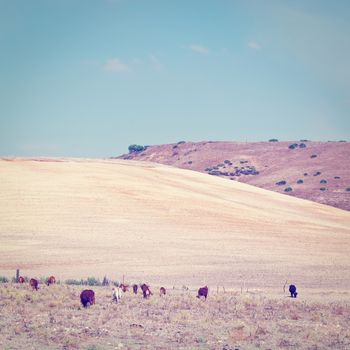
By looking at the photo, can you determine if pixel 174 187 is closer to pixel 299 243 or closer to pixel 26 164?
pixel 26 164

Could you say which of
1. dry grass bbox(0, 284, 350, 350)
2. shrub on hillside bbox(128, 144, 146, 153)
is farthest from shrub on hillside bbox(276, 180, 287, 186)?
dry grass bbox(0, 284, 350, 350)

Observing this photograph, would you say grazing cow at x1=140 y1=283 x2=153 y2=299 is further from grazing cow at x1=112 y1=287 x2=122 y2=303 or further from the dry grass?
grazing cow at x1=112 y1=287 x2=122 y2=303

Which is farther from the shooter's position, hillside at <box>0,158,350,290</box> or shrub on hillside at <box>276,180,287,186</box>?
shrub on hillside at <box>276,180,287,186</box>

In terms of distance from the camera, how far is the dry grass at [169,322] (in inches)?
666

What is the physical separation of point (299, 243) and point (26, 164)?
37392mm

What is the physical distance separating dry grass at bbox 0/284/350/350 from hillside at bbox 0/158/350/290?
669 centimetres

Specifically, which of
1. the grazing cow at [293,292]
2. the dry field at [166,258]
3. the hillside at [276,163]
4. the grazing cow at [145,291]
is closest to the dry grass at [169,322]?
the dry field at [166,258]

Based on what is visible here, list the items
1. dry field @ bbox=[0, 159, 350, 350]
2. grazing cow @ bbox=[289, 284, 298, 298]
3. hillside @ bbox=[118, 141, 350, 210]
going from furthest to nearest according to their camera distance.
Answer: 1. hillside @ bbox=[118, 141, 350, 210]
2. grazing cow @ bbox=[289, 284, 298, 298]
3. dry field @ bbox=[0, 159, 350, 350]

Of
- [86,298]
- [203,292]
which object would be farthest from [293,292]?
[86,298]

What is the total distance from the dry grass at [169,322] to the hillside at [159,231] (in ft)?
21.9

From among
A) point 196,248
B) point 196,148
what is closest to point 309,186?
point 196,148

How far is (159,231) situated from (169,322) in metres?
26.3

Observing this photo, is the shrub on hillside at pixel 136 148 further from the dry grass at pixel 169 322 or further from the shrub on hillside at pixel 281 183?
the dry grass at pixel 169 322

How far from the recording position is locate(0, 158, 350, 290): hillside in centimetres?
3384
